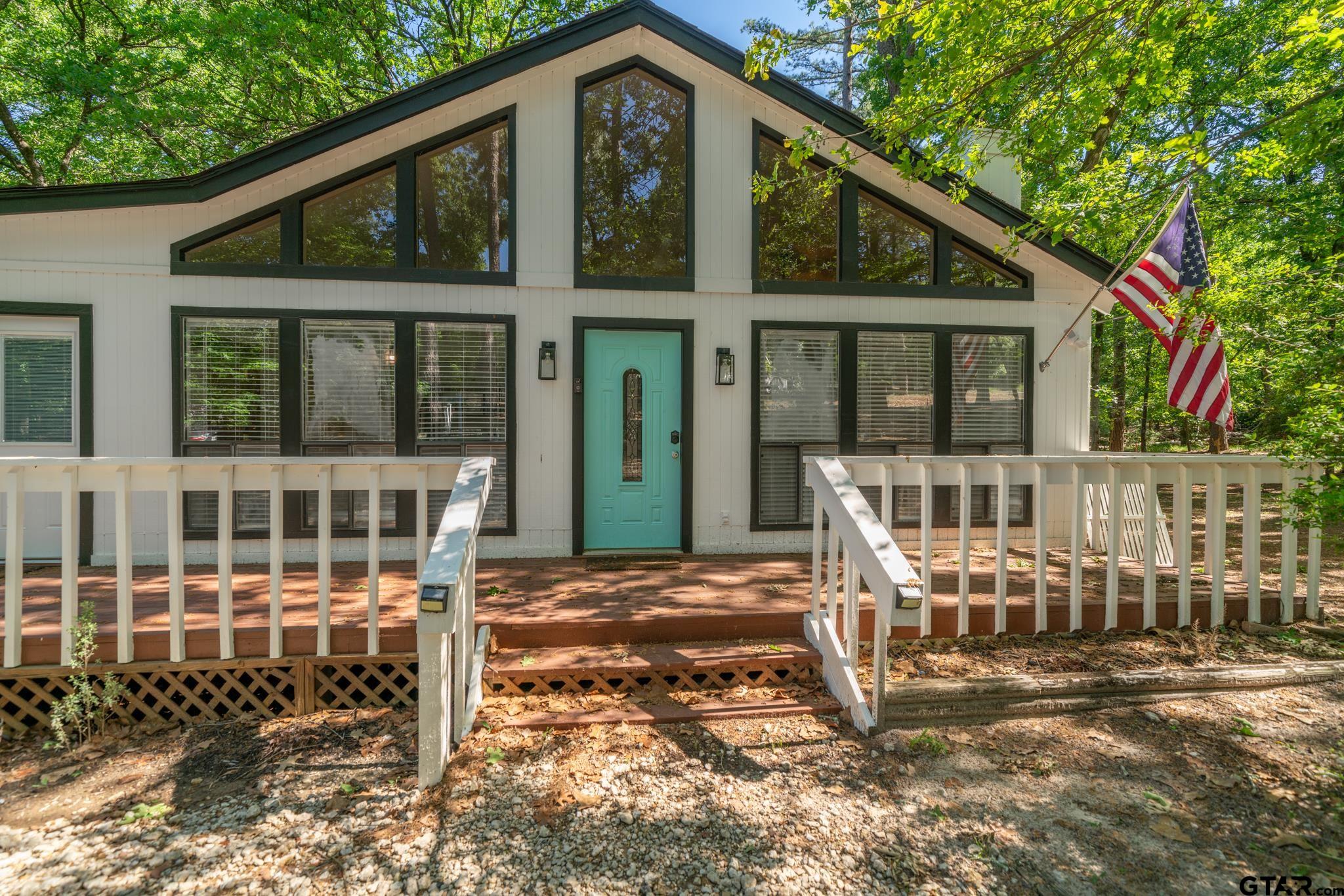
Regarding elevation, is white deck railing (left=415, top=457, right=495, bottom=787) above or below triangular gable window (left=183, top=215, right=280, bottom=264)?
below

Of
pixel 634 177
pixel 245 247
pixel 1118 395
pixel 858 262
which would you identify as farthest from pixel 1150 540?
pixel 1118 395

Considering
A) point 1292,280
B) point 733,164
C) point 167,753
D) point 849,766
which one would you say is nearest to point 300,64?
point 733,164

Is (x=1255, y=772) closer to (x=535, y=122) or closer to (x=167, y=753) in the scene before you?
(x=167, y=753)

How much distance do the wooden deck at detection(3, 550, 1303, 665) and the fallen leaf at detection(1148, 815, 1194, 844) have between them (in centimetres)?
125

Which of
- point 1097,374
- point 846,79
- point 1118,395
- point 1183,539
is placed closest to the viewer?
point 1183,539

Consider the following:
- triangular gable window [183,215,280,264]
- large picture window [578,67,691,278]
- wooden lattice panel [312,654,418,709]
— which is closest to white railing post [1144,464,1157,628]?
large picture window [578,67,691,278]

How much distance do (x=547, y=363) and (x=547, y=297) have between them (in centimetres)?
58

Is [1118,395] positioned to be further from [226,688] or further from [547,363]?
[226,688]

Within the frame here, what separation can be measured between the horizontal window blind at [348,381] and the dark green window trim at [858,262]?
3194 millimetres

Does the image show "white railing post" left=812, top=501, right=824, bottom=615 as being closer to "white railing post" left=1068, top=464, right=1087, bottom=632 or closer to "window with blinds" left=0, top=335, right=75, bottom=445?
"white railing post" left=1068, top=464, right=1087, bottom=632

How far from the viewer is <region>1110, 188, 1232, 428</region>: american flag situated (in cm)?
409

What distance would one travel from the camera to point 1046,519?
10.4ft

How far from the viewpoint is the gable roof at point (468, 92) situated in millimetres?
4188

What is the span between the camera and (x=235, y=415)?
4.52 metres
